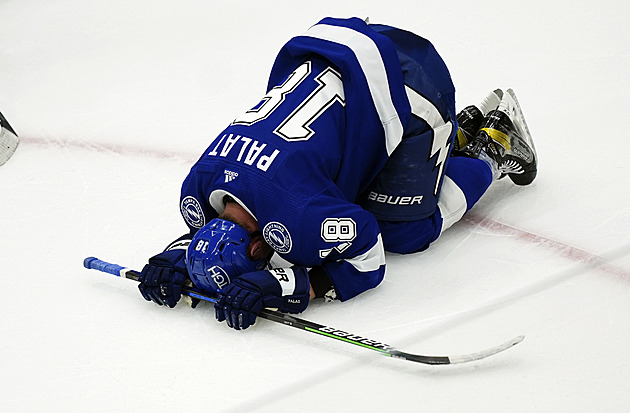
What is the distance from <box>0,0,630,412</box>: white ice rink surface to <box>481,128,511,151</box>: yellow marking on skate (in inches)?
7.7

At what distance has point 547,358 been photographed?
2.21 m

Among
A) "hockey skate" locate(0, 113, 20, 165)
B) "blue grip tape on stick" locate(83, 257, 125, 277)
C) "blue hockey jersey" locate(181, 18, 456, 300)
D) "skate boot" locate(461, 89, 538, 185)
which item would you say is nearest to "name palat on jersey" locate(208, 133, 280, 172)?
"blue hockey jersey" locate(181, 18, 456, 300)

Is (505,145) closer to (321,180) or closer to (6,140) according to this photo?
(321,180)

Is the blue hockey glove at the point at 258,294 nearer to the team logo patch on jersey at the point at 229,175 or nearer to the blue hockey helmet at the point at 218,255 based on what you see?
the blue hockey helmet at the point at 218,255

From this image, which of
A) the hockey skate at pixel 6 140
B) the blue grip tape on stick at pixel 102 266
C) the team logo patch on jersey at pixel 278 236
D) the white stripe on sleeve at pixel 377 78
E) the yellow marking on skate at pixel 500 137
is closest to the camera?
the team logo patch on jersey at pixel 278 236

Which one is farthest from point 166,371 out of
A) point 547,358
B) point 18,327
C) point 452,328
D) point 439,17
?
point 439,17

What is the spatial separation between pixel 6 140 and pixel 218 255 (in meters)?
1.87

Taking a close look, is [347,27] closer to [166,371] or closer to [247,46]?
[166,371]

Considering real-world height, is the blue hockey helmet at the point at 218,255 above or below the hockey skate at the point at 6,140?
above

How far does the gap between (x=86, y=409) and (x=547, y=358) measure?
1165 mm

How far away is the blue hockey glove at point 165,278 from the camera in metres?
2.49

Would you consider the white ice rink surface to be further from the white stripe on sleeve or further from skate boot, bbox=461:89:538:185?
the white stripe on sleeve

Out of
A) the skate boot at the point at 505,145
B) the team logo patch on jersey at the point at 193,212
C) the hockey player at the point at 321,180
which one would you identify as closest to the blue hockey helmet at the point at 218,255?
the hockey player at the point at 321,180

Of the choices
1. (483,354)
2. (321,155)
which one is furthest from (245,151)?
(483,354)
